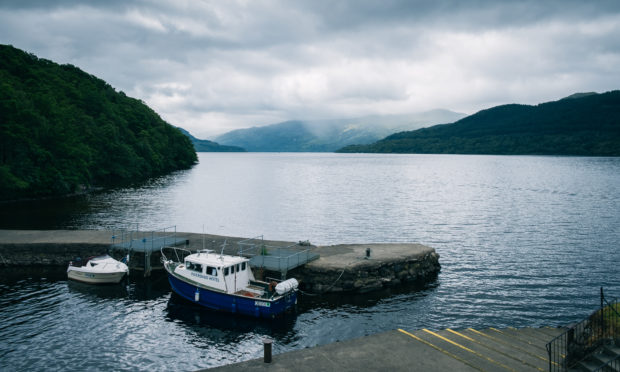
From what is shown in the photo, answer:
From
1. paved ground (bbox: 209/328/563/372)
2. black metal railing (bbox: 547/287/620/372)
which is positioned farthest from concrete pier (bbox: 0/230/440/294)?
black metal railing (bbox: 547/287/620/372)

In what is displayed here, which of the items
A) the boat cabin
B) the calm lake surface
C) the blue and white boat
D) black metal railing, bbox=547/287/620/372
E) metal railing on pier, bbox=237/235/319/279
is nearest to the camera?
black metal railing, bbox=547/287/620/372

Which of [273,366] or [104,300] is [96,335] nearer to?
[104,300]

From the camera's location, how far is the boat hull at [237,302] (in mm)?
24781

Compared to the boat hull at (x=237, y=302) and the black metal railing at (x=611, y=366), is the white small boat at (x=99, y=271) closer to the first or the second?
the boat hull at (x=237, y=302)

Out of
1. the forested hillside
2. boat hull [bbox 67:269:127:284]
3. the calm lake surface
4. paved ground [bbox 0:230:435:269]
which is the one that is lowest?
the calm lake surface

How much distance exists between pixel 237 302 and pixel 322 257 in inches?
380

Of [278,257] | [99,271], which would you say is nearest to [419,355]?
[278,257]

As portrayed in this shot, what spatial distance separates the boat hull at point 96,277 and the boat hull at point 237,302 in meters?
6.84

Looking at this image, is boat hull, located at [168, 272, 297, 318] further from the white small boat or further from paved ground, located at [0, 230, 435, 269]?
the white small boat

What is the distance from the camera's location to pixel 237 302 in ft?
83.8

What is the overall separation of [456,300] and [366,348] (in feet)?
45.5

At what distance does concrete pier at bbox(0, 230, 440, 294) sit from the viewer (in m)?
30.1

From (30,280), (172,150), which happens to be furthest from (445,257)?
(172,150)

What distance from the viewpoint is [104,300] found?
1111 inches
